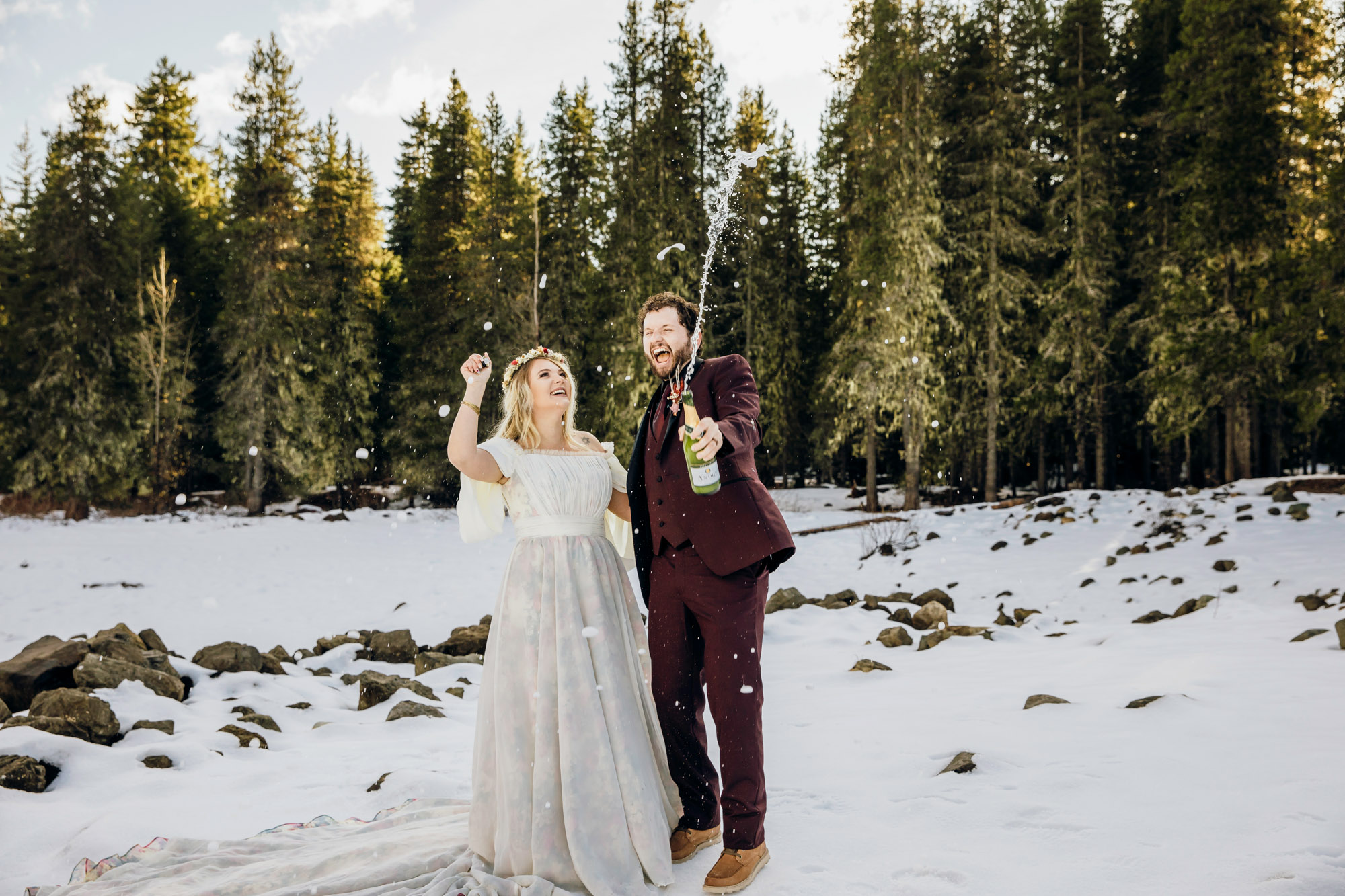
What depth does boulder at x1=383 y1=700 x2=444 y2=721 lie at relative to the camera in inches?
246

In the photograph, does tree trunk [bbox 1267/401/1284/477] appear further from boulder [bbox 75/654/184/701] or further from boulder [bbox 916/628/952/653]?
boulder [bbox 75/654/184/701]

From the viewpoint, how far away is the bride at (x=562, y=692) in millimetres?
3312

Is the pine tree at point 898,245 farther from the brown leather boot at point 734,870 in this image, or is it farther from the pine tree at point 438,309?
the brown leather boot at point 734,870

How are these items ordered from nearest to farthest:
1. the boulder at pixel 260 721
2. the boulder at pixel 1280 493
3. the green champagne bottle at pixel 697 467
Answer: the green champagne bottle at pixel 697 467 < the boulder at pixel 260 721 < the boulder at pixel 1280 493

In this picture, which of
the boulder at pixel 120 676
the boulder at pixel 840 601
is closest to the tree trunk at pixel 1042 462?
the boulder at pixel 840 601

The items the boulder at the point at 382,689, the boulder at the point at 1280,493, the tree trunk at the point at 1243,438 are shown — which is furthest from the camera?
the tree trunk at the point at 1243,438

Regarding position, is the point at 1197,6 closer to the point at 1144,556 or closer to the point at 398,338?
the point at 1144,556

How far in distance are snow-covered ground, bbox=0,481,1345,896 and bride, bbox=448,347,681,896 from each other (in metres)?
0.40

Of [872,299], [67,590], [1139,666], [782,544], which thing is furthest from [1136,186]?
[67,590]

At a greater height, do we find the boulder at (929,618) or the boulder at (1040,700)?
the boulder at (1040,700)

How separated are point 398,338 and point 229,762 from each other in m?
21.1

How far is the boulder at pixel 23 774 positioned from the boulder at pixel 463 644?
13.9 feet

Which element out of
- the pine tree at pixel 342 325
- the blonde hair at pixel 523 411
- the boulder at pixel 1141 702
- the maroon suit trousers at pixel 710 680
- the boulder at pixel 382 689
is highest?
the pine tree at pixel 342 325

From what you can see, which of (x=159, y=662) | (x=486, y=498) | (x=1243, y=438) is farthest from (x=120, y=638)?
(x=1243, y=438)
